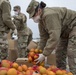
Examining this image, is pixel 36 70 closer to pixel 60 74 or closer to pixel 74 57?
pixel 60 74

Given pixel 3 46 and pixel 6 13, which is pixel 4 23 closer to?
pixel 6 13

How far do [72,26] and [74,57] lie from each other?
0.44 metres

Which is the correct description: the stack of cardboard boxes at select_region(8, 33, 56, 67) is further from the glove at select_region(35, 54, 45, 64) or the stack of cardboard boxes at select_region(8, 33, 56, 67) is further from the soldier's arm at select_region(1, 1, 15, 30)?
the soldier's arm at select_region(1, 1, 15, 30)

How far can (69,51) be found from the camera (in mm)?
3359

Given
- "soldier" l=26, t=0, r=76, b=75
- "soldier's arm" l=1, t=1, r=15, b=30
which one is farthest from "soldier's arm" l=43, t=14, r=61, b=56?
"soldier's arm" l=1, t=1, r=15, b=30

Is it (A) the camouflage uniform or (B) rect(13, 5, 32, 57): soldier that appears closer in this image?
(A) the camouflage uniform

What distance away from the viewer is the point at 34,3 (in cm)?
315

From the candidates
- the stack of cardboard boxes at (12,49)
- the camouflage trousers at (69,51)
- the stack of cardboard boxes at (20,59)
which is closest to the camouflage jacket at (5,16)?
the stack of cardboard boxes at (20,59)

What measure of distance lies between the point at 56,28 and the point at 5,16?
60.9 inches

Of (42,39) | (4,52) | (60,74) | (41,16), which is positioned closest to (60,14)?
(41,16)

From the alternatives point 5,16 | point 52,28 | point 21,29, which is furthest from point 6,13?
point 21,29

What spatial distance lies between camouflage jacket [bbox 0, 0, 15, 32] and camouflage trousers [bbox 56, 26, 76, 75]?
113cm

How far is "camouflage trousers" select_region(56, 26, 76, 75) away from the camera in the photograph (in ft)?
10.8

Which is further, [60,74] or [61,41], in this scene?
[61,41]
